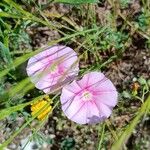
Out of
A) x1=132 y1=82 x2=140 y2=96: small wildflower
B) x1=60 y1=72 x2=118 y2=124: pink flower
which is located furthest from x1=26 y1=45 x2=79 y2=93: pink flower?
x1=132 y1=82 x2=140 y2=96: small wildflower

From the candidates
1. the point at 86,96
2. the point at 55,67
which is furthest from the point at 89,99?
the point at 55,67

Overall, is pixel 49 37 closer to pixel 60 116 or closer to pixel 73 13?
pixel 73 13

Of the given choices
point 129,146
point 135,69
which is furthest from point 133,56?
point 129,146

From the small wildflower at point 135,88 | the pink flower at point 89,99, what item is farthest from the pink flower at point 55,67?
the small wildflower at point 135,88

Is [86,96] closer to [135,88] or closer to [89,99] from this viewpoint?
[89,99]

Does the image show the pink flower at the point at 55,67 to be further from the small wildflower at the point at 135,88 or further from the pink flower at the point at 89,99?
the small wildflower at the point at 135,88

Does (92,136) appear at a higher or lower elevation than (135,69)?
lower
